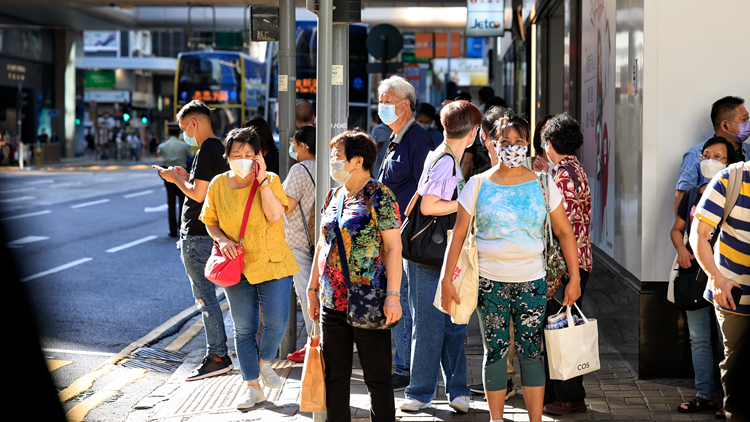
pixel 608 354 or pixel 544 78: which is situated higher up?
pixel 544 78

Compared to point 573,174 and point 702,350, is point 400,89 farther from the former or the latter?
point 702,350

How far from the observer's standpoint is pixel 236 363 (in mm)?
6000

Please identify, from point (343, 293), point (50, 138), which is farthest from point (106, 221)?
point (50, 138)

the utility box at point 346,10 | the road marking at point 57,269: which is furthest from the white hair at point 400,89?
the road marking at point 57,269

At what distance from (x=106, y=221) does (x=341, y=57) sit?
1186 cm

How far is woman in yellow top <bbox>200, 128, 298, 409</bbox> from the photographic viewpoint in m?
4.61

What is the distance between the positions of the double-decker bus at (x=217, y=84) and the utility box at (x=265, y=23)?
60.5 ft

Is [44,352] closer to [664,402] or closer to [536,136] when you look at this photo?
[536,136]

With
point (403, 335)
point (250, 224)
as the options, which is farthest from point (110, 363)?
point (403, 335)

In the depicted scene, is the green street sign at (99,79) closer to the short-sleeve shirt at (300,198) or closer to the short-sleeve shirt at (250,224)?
the short-sleeve shirt at (300,198)

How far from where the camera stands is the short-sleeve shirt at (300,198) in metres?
5.36

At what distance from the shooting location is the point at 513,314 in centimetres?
392

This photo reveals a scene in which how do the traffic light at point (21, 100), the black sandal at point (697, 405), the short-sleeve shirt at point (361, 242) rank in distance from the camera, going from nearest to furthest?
the short-sleeve shirt at point (361, 242), the black sandal at point (697, 405), the traffic light at point (21, 100)

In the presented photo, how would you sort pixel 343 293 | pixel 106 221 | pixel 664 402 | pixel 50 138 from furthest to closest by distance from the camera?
1. pixel 50 138
2. pixel 106 221
3. pixel 664 402
4. pixel 343 293
